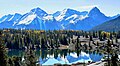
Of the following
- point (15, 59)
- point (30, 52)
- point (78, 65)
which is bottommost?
point (78, 65)

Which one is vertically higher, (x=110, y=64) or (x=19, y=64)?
(x=110, y=64)

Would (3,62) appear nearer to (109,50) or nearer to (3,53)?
(3,53)

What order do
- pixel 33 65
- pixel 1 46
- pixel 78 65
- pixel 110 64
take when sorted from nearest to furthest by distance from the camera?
pixel 1 46 → pixel 110 64 → pixel 33 65 → pixel 78 65

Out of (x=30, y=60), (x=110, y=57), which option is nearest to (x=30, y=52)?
(x=30, y=60)

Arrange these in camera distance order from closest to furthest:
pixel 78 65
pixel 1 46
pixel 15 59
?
pixel 1 46, pixel 15 59, pixel 78 65

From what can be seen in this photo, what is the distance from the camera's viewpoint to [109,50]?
51.2m

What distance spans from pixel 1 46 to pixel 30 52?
10.1 m

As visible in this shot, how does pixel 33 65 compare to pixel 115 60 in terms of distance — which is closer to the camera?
pixel 115 60

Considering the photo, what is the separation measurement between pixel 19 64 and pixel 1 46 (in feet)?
A: 172

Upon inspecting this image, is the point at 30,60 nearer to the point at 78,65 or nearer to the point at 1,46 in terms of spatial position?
the point at 1,46

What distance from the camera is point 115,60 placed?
4978 cm

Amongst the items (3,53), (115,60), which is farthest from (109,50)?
(3,53)

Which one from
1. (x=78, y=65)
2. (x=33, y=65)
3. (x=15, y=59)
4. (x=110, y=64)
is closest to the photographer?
(x=110, y=64)

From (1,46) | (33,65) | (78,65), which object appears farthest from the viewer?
(78,65)
